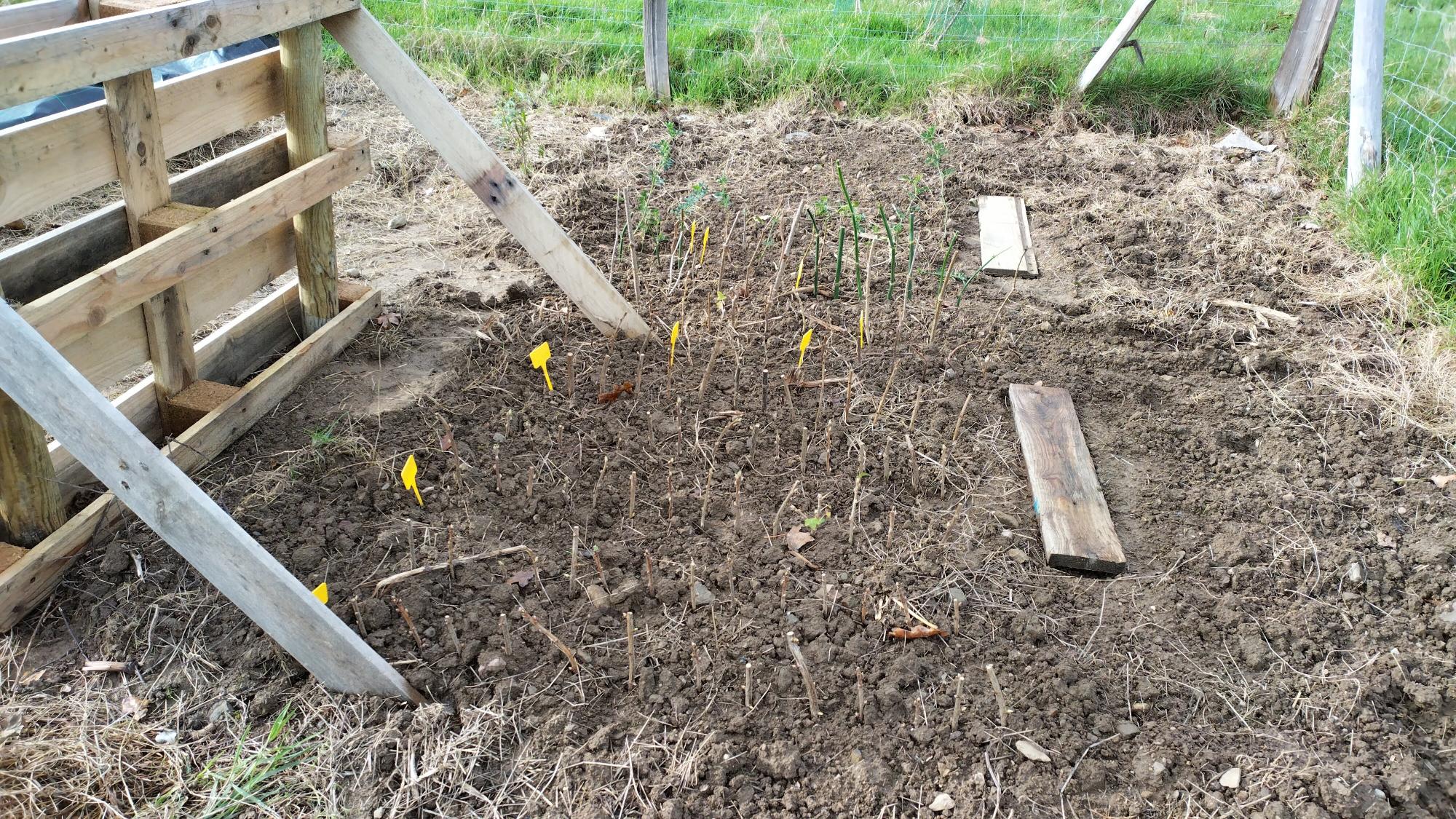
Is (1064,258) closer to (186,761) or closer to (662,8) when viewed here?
(662,8)

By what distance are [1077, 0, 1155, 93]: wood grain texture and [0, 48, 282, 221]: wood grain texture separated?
16.3 ft

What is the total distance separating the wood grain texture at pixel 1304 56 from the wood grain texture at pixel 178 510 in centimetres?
645

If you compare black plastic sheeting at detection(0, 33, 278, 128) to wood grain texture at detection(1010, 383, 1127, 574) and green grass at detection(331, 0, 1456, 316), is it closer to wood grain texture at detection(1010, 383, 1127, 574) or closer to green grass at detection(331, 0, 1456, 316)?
green grass at detection(331, 0, 1456, 316)

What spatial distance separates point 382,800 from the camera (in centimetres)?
204

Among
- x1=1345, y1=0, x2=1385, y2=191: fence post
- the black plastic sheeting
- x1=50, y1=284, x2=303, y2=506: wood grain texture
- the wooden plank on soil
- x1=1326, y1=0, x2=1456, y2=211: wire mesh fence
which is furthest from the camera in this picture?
x1=1345, y1=0, x2=1385, y2=191: fence post

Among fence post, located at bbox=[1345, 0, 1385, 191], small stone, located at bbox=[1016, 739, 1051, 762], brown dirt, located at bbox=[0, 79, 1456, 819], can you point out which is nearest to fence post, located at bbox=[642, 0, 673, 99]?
brown dirt, located at bbox=[0, 79, 1456, 819]

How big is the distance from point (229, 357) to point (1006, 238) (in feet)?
11.2

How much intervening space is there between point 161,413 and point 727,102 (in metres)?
4.16

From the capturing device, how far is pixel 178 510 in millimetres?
1965

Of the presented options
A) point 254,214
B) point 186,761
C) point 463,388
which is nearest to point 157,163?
point 254,214

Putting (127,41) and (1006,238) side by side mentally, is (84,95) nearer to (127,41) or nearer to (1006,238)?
(127,41)

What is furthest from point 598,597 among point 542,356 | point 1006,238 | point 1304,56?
point 1304,56

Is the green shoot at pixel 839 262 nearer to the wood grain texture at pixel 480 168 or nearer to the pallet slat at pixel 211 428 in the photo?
the wood grain texture at pixel 480 168

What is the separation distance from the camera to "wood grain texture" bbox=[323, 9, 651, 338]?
3119 mm
